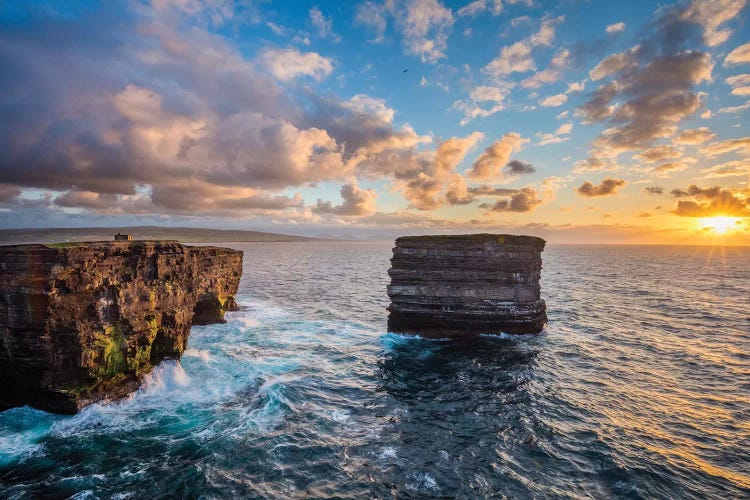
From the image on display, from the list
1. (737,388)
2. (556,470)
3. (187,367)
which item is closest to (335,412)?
(556,470)

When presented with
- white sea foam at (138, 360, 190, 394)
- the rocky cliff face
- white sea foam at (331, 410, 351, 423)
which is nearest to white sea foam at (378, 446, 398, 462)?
white sea foam at (331, 410, 351, 423)

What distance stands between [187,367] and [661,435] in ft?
113

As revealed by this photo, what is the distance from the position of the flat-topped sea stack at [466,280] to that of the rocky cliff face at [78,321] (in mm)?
23049

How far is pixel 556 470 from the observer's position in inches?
707

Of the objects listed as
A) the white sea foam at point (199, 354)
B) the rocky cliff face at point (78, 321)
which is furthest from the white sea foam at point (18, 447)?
the white sea foam at point (199, 354)

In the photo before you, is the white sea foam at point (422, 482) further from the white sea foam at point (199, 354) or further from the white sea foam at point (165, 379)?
the white sea foam at point (199, 354)

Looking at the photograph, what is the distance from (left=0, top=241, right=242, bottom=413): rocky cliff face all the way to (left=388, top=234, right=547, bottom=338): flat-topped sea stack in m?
23.0

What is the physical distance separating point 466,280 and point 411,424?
19.0 m

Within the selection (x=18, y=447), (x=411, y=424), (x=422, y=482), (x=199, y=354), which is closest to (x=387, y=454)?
Answer: (x=422, y=482)

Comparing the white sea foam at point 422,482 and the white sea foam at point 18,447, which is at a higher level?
the white sea foam at point 18,447

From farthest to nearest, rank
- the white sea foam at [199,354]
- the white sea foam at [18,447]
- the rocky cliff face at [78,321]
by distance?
the white sea foam at [199,354] < the rocky cliff face at [78,321] < the white sea foam at [18,447]

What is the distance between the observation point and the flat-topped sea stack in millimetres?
37906

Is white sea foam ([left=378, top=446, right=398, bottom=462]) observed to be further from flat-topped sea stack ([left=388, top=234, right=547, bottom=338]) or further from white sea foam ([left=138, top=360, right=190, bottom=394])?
flat-topped sea stack ([left=388, top=234, right=547, bottom=338])

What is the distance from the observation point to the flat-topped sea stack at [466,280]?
3791 cm
